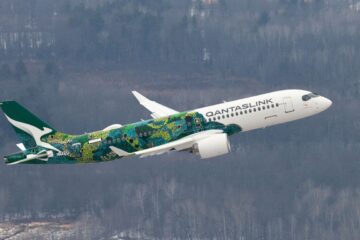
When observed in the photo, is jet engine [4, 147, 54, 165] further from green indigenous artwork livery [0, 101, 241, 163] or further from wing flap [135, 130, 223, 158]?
wing flap [135, 130, 223, 158]

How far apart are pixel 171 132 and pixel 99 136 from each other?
26.4 feet

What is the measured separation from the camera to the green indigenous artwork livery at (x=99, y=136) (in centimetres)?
13888

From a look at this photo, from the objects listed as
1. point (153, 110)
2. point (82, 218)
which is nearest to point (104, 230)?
point (82, 218)

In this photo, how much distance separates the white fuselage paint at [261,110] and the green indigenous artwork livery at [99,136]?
2.77 feet

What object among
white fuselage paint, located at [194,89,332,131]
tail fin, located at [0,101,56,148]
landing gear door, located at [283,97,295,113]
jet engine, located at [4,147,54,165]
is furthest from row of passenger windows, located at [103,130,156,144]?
landing gear door, located at [283,97,295,113]

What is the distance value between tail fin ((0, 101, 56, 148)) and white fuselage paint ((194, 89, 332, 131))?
18002 millimetres

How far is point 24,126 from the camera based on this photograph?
144750mm

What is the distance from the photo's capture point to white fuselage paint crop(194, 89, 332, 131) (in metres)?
139

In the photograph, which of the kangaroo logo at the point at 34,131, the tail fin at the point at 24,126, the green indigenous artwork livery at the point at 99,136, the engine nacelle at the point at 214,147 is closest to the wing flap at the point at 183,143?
the green indigenous artwork livery at the point at 99,136

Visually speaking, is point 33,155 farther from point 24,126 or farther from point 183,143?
point 183,143

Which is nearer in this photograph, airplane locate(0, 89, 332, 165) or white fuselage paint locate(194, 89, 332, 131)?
airplane locate(0, 89, 332, 165)

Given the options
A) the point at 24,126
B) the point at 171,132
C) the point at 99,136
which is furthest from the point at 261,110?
the point at 24,126

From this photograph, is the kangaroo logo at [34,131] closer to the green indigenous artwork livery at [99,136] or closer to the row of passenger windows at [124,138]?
the green indigenous artwork livery at [99,136]

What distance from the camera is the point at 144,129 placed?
139875 mm
